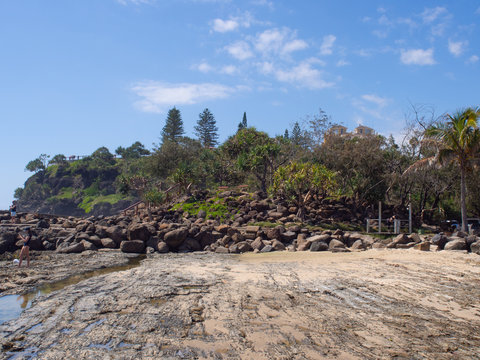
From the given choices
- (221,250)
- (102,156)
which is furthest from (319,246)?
(102,156)

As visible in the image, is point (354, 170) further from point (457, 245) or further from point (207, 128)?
point (207, 128)

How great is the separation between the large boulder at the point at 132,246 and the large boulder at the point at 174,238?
1302 mm

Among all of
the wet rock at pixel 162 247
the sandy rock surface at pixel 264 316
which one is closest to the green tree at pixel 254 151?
the wet rock at pixel 162 247

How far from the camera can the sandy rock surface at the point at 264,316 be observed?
5.64 metres

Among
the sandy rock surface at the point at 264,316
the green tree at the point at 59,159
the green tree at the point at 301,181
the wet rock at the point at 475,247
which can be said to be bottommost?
the sandy rock surface at the point at 264,316

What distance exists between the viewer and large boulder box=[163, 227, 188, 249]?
1969 centimetres

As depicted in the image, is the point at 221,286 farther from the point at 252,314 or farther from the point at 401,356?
the point at 401,356

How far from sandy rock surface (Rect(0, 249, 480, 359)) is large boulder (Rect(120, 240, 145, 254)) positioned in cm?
749

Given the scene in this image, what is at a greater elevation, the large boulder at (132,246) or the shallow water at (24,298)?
the large boulder at (132,246)

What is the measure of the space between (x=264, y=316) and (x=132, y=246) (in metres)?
13.3

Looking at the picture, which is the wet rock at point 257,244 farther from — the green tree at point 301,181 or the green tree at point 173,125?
the green tree at point 173,125

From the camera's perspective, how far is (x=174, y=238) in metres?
19.8

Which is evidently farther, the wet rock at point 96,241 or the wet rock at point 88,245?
the wet rock at point 96,241

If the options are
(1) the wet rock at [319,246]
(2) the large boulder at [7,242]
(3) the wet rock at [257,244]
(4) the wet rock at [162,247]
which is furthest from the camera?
(4) the wet rock at [162,247]
